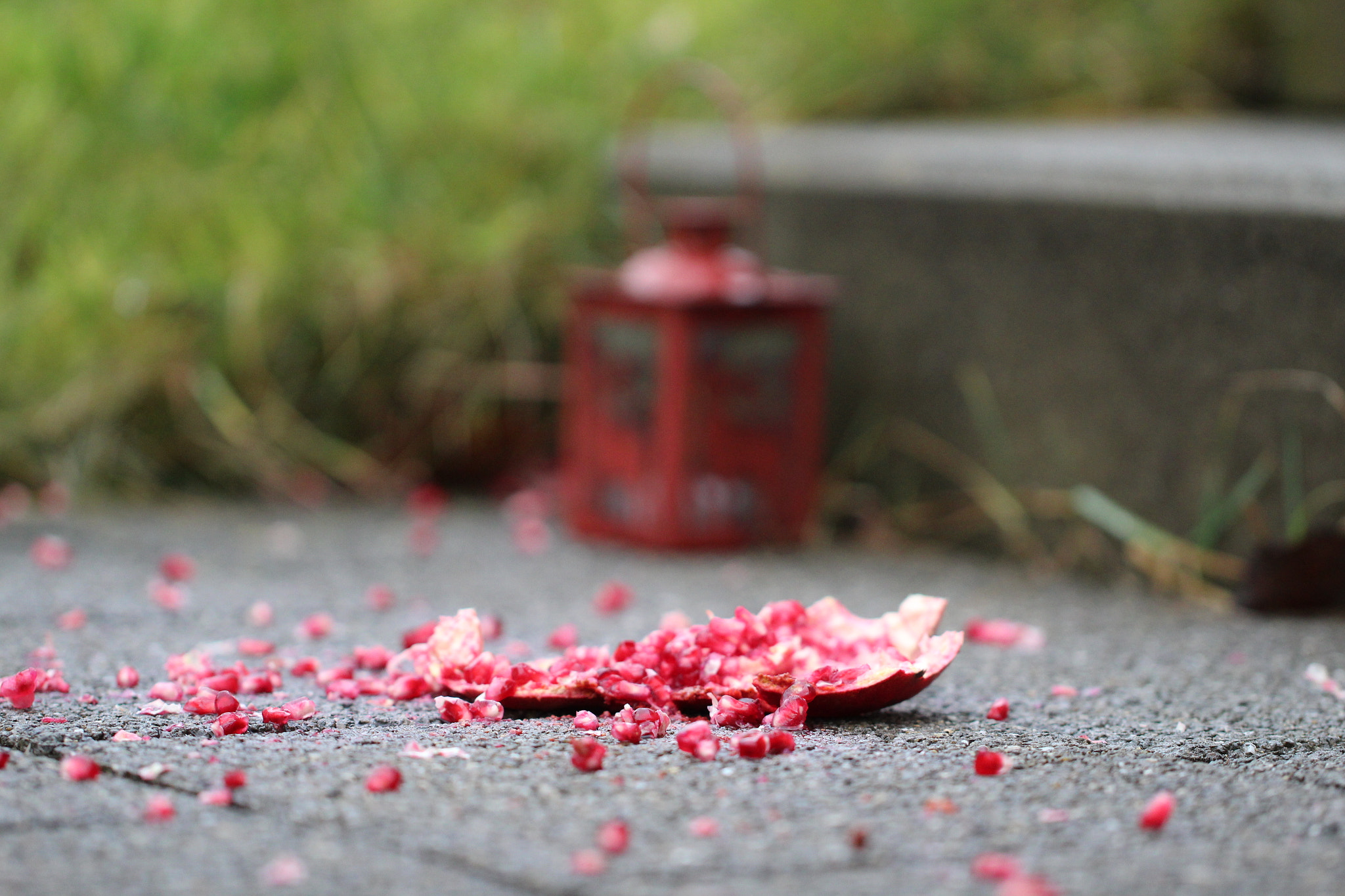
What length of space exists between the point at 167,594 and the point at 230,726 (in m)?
0.77

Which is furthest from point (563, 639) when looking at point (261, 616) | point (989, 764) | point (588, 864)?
point (588, 864)

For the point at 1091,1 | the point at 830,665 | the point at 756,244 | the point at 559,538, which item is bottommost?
the point at 559,538

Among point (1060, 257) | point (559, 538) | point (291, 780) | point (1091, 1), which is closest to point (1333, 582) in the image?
point (1060, 257)

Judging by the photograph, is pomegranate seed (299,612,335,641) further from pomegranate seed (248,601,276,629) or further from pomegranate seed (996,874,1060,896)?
pomegranate seed (996,874,1060,896)

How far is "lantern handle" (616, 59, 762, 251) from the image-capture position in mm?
2818

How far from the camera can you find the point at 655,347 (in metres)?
2.63

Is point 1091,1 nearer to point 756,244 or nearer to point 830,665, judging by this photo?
point 756,244

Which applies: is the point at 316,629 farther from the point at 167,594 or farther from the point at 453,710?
the point at 453,710

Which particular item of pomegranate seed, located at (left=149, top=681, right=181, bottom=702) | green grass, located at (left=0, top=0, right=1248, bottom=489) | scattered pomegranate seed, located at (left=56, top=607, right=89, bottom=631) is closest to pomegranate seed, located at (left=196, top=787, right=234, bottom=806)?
pomegranate seed, located at (left=149, top=681, right=181, bottom=702)

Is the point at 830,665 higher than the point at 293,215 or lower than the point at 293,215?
lower

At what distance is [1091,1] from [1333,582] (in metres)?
1.77

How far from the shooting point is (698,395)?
262cm

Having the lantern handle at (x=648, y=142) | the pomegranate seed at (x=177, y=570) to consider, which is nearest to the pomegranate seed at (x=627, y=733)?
the pomegranate seed at (x=177, y=570)

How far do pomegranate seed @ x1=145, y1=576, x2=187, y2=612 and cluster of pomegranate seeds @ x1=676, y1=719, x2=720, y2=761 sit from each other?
38.4 inches
